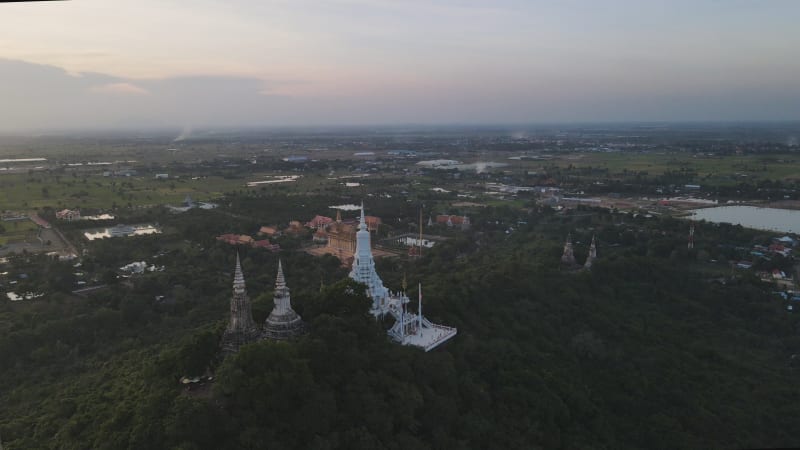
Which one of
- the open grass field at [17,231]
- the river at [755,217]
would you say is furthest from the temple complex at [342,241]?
the river at [755,217]

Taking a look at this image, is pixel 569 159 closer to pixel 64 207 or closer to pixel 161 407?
pixel 64 207

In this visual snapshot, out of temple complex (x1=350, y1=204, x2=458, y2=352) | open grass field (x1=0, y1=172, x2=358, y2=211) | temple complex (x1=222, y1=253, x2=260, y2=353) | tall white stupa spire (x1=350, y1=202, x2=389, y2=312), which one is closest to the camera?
temple complex (x1=222, y1=253, x2=260, y2=353)

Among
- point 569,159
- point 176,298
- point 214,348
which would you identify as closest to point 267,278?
point 176,298

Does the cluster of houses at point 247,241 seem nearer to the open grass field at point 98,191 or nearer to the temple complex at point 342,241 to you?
the temple complex at point 342,241

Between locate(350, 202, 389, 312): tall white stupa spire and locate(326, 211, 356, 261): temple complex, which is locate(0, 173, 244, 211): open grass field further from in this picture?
locate(350, 202, 389, 312): tall white stupa spire

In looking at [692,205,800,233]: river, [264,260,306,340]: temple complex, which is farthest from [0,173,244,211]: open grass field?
[692,205,800,233]: river

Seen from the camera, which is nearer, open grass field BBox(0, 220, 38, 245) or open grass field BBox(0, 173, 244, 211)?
open grass field BBox(0, 220, 38, 245)
